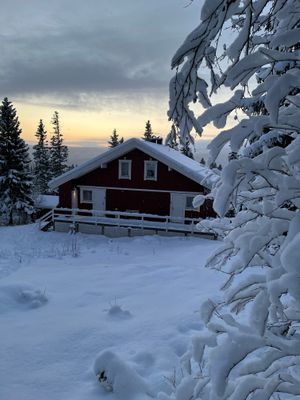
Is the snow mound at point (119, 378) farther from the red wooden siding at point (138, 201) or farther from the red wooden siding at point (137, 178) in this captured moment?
the red wooden siding at point (138, 201)

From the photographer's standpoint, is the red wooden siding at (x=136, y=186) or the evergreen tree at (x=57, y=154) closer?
the red wooden siding at (x=136, y=186)

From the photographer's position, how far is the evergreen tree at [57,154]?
6650cm

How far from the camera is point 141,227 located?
70.9ft

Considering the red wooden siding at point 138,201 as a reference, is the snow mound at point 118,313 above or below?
below

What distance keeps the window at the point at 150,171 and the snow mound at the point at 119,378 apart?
19549mm

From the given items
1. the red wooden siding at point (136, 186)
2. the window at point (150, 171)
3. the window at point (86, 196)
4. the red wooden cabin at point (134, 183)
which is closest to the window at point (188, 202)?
the red wooden cabin at point (134, 183)

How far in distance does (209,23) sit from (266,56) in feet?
1.67

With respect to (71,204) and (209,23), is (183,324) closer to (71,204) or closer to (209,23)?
(209,23)

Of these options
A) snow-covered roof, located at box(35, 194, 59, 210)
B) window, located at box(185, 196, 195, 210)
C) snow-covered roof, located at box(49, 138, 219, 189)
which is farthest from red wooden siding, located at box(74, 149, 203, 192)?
snow-covered roof, located at box(35, 194, 59, 210)

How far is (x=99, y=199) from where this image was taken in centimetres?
2600

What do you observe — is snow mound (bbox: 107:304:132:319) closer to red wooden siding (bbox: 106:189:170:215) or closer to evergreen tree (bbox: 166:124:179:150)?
evergreen tree (bbox: 166:124:179:150)

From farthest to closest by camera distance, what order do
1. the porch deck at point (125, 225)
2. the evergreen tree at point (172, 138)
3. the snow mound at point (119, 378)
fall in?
1. the porch deck at point (125, 225)
2. the snow mound at point (119, 378)
3. the evergreen tree at point (172, 138)

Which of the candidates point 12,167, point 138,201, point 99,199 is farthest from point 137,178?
point 12,167

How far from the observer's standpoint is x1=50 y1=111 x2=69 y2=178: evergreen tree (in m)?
66.5
